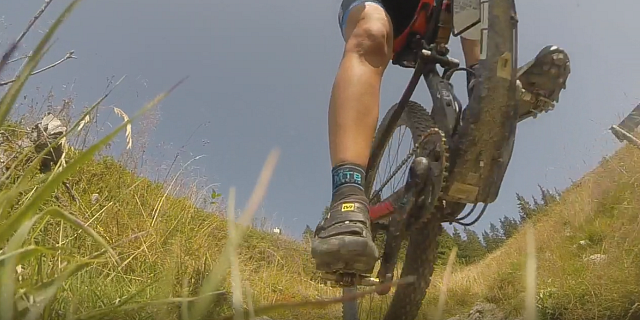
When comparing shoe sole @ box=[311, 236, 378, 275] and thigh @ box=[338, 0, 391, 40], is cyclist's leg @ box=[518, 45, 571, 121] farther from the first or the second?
shoe sole @ box=[311, 236, 378, 275]

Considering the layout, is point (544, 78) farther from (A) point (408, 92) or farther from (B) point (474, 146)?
(A) point (408, 92)

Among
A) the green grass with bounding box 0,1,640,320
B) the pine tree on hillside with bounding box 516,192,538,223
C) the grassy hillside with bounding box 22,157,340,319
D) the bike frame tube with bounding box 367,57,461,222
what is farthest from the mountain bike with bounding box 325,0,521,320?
the pine tree on hillside with bounding box 516,192,538,223

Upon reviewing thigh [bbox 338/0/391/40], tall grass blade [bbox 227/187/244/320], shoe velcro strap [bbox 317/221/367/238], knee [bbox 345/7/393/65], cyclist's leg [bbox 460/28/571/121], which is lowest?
tall grass blade [bbox 227/187/244/320]

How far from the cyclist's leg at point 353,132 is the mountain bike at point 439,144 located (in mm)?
115

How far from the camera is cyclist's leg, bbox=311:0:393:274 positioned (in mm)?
1165

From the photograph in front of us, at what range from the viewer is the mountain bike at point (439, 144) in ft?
4.20

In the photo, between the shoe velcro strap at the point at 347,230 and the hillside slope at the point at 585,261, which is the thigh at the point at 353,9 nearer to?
the shoe velcro strap at the point at 347,230

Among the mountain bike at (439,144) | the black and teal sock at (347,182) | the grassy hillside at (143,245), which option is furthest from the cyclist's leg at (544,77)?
the grassy hillside at (143,245)

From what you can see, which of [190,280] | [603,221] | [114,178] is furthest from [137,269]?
[603,221]

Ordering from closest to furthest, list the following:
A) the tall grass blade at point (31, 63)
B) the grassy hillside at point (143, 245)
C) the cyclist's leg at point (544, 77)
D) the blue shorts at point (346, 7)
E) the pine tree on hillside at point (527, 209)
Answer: the tall grass blade at point (31, 63), the grassy hillside at point (143, 245), the cyclist's leg at point (544, 77), the blue shorts at point (346, 7), the pine tree on hillside at point (527, 209)

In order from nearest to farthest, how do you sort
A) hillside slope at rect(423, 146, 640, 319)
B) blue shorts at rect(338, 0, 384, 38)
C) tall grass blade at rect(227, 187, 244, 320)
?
tall grass blade at rect(227, 187, 244, 320), blue shorts at rect(338, 0, 384, 38), hillside slope at rect(423, 146, 640, 319)

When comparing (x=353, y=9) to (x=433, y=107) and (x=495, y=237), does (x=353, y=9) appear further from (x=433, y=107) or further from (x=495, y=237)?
(x=495, y=237)

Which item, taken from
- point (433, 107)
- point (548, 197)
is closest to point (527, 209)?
point (548, 197)

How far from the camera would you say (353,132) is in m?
1.31
